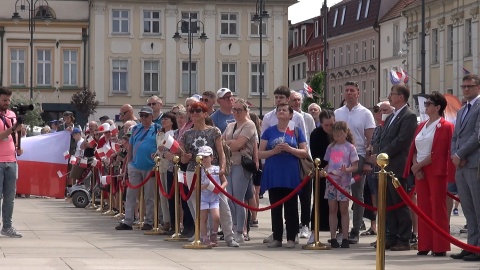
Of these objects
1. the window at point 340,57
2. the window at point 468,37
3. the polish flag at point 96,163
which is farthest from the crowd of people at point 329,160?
the window at point 340,57

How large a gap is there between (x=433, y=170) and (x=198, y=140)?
3243 millimetres

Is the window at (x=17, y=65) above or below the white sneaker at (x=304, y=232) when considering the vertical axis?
above

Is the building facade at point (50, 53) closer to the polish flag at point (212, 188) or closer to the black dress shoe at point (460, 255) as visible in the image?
the polish flag at point (212, 188)

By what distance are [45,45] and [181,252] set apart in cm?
6818

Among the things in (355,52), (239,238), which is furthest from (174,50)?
(239,238)

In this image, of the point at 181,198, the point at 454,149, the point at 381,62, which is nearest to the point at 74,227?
the point at 181,198

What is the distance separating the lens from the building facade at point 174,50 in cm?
8356

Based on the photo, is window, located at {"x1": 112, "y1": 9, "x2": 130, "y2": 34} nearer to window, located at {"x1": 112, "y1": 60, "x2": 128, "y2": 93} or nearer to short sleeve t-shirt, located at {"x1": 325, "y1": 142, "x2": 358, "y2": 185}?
window, located at {"x1": 112, "y1": 60, "x2": 128, "y2": 93}

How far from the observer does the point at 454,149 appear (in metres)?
15.1

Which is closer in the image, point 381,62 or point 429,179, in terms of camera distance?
point 429,179

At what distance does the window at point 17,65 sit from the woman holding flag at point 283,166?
221 ft

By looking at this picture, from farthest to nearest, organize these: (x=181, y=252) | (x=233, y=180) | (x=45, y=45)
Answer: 1. (x=45, y=45)
2. (x=233, y=180)
3. (x=181, y=252)

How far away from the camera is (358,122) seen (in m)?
17.9

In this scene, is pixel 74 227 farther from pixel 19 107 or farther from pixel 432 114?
pixel 432 114
